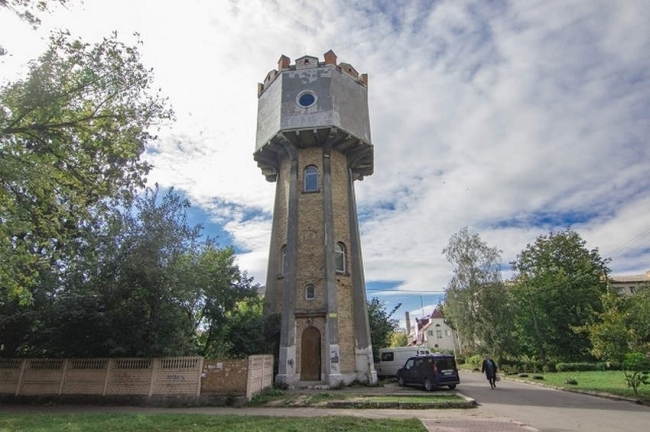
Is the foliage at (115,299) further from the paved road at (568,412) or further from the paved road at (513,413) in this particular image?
the paved road at (568,412)

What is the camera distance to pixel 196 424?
9266 mm

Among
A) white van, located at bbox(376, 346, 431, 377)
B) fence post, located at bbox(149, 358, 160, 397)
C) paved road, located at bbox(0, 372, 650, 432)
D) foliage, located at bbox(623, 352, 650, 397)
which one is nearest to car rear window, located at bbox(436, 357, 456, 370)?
paved road, located at bbox(0, 372, 650, 432)

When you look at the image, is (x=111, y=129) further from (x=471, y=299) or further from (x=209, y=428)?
(x=471, y=299)

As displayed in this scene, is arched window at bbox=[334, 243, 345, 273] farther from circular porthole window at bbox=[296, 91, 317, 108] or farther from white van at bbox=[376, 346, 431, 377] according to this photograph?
circular porthole window at bbox=[296, 91, 317, 108]

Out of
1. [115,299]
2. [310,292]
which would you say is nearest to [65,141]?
[115,299]

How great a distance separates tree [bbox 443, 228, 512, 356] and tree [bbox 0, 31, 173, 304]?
28.0 meters

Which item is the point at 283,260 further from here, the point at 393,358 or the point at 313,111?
the point at 393,358

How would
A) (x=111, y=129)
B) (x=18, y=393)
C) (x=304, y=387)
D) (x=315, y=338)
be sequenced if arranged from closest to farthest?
(x=111, y=129), (x=18, y=393), (x=304, y=387), (x=315, y=338)

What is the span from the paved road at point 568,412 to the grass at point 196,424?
140 inches

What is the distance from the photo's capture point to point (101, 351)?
14.9 meters

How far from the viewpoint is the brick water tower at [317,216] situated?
19.1 metres

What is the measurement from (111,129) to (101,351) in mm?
9240

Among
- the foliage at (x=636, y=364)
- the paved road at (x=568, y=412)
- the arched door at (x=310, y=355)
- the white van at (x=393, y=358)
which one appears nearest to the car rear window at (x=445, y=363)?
the paved road at (x=568, y=412)

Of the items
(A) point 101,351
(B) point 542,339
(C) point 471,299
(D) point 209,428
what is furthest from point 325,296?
(B) point 542,339
